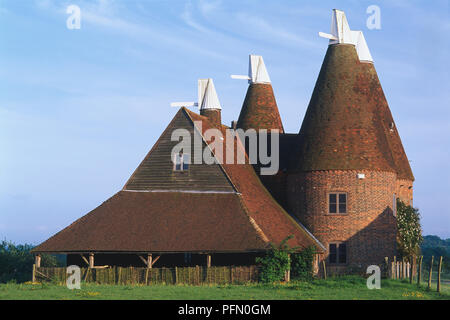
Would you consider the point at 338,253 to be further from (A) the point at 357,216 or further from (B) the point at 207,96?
(B) the point at 207,96

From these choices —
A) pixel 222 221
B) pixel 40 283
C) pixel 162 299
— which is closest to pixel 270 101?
pixel 222 221

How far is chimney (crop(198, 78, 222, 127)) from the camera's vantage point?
142ft

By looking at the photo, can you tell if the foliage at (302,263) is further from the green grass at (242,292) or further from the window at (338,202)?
the window at (338,202)

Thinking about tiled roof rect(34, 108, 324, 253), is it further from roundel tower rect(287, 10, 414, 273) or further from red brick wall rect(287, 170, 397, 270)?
roundel tower rect(287, 10, 414, 273)

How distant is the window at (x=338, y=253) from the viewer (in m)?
36.2

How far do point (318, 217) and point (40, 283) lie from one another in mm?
14073

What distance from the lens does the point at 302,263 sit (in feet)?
109

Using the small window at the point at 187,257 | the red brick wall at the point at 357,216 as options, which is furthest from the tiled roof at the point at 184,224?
the small window at the point at 187,257

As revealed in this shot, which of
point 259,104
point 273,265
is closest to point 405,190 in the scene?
point 259,104

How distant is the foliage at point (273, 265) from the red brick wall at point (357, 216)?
5.77 m

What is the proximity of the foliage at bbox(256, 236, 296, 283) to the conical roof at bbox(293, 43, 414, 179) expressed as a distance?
22.7 feet

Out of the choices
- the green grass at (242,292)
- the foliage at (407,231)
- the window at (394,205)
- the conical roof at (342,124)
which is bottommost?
the green grass at (242,292)

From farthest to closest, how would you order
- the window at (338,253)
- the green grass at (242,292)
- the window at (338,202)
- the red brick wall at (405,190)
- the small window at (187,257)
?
the red brick wall at (405,190) → the window at (338,202) → the window at (338,253) → the small window at (187,257) → the green grass at (242,292)

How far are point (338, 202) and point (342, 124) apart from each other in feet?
13.2
